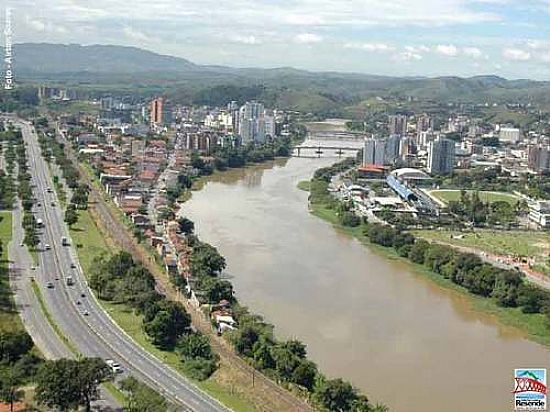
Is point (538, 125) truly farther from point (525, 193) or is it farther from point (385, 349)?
point (385, 349)

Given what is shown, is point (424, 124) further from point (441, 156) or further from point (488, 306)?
point (488, 306)

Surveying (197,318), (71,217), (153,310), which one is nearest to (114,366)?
(153,310)

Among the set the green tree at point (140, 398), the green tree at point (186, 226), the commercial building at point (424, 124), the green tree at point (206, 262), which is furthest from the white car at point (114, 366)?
the commercial building at point (424, 124)

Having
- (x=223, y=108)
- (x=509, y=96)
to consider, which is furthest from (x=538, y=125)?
(x=509, y=96)

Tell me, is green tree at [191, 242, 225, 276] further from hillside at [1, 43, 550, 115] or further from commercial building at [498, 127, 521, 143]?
hillside at [1, 43, 550, 115]

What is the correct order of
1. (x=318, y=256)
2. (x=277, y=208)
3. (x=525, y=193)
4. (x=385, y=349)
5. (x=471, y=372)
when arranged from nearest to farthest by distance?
(x=471, y=372)
(x=385, y=349)
(x=318, y=256)
(x=277, y=208)
(x=525, y=193)

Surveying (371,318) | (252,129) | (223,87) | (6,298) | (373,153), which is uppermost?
(223,87)
